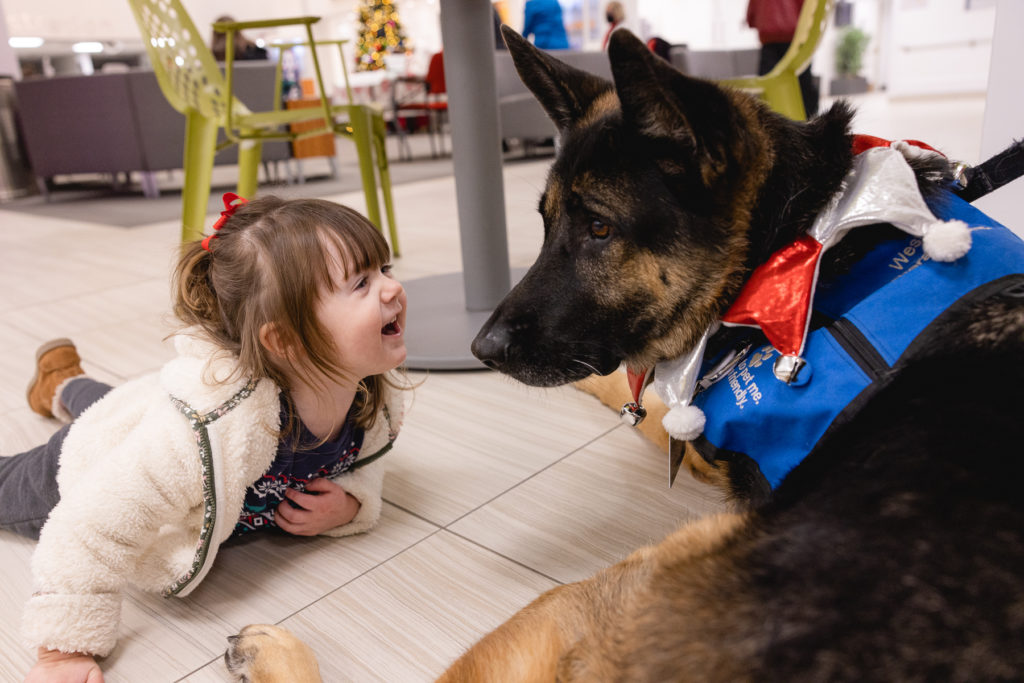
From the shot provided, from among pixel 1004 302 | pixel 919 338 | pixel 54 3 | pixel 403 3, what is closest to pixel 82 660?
pixel 919 338

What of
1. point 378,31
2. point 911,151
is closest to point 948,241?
point 911,151

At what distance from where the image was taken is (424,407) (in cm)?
185

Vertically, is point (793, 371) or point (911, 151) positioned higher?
point (911, 151)

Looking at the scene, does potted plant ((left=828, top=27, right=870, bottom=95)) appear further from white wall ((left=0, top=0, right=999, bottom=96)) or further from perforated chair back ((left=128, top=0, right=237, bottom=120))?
perforated chair back ((left=128, top=0, right=237, bottom=120))

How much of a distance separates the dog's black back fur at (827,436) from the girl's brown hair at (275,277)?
0.89ft

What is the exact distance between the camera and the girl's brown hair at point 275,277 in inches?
43.9

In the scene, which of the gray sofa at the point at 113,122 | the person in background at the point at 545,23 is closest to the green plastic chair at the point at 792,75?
the person in background at the point at 545,23

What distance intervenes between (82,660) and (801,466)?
102 centimetres

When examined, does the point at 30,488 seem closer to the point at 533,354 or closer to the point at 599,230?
the point at 533,354

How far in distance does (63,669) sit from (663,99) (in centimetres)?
112

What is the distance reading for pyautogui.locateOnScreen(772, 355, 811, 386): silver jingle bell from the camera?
0.87m

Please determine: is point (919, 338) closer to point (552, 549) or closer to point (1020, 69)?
point (552, 549)

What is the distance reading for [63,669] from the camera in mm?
971

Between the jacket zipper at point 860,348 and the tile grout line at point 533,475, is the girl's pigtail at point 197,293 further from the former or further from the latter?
the jacket zipper at point 860,348
